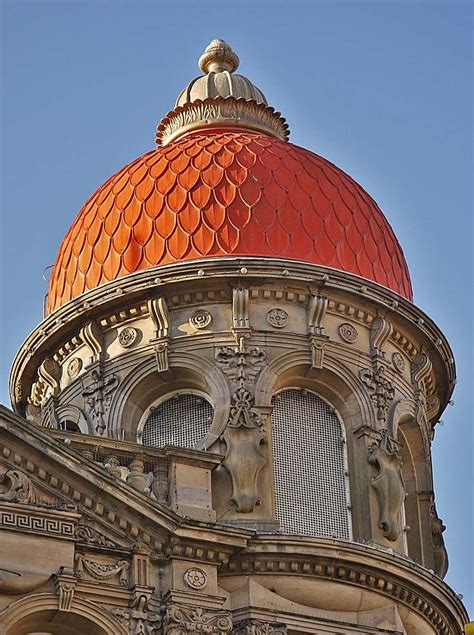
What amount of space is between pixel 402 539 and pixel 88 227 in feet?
32.9

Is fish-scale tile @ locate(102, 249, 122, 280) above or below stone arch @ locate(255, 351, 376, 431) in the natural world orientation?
above

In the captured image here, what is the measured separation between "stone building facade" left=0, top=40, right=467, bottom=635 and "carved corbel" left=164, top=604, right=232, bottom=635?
0.04 metres

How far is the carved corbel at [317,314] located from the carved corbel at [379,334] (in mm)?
1262

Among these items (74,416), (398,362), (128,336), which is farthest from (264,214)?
(74,416)

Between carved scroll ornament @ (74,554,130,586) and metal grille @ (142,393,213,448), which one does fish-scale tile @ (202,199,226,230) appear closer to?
metal grille @ (142,393,213,448)

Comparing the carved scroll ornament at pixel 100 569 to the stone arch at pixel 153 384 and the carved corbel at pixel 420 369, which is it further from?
the carved corbel at pixel 420 369

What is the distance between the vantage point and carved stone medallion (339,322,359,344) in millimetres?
40094

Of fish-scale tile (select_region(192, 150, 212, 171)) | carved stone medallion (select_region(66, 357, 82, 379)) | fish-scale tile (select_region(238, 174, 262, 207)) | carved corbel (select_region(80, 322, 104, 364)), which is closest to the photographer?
carved corbel (select_region(80, 322, 104, 364))

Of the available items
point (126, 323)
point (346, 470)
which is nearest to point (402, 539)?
point (346, 470)

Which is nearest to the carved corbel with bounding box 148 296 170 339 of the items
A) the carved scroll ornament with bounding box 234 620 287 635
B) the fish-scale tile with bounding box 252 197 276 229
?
the fish-scale tile with bounding box 252 197 276 229

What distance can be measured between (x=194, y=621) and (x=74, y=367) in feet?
27.3

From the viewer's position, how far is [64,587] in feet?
110

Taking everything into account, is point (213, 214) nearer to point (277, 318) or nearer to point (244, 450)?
point (277, 318)

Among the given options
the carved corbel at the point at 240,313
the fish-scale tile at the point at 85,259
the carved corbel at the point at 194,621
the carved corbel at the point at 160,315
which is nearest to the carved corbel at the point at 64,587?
the carved corbel at the point at 194,621
